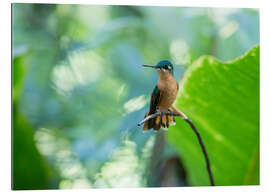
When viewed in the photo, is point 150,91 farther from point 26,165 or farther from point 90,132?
point 26,165

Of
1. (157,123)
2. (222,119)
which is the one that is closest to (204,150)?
(222,119)

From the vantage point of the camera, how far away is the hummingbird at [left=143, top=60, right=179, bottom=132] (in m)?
1.78

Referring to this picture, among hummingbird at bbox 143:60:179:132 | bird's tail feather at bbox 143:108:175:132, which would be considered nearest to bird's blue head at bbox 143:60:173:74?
hummingbird at bbox 143:60:179:132

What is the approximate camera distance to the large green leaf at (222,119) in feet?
4.95

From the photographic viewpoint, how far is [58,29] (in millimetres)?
1826

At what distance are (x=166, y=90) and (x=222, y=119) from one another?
307 millimetres

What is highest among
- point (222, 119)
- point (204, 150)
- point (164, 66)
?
point (164, 66)

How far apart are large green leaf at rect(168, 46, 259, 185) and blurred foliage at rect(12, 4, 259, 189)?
185mm

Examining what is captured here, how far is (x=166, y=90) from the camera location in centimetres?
182

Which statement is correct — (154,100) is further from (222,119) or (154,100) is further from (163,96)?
(222,119)

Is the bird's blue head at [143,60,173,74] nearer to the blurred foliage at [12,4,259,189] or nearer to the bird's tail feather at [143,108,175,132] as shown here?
the blurred foliage at [12,4,259,189]

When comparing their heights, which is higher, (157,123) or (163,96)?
(163,96)

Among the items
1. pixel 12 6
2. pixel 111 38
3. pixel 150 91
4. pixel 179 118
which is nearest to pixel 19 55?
pixel 12 6

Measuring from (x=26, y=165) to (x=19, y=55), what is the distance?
1.64 feet
